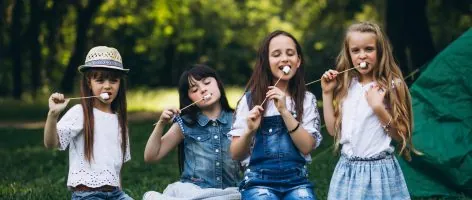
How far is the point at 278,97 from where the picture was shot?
4.52 m

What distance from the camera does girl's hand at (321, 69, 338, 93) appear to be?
4.62 m

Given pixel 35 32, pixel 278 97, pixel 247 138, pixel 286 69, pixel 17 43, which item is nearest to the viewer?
pixel 278 97

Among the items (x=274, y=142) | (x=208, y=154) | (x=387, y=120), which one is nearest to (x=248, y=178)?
(x=274, y=142)

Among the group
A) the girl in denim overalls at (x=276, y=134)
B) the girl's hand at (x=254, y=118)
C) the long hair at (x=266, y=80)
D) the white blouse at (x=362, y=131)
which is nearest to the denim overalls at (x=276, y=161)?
the girl in denim overalls at (x=276, y=134)

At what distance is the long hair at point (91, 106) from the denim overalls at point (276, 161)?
2.86ft

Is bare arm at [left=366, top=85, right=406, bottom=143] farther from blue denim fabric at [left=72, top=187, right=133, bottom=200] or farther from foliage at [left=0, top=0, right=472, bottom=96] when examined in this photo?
foliage at [left=0, top=0, right=472, bottom=96]

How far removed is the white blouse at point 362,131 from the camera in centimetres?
450

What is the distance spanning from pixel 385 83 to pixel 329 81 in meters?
0.33

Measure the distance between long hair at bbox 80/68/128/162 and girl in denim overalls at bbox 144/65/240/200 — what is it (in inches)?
8.7

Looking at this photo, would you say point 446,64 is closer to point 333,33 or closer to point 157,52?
point 333,33

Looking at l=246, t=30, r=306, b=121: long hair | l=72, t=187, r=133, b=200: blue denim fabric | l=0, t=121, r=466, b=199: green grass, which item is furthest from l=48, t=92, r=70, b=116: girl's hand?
l=0, t=121, r=466, b=199: green grass

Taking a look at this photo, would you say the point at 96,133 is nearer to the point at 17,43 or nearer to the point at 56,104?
the point at 56,104

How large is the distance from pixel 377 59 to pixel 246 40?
33.7 metres

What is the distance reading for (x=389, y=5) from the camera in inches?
524
